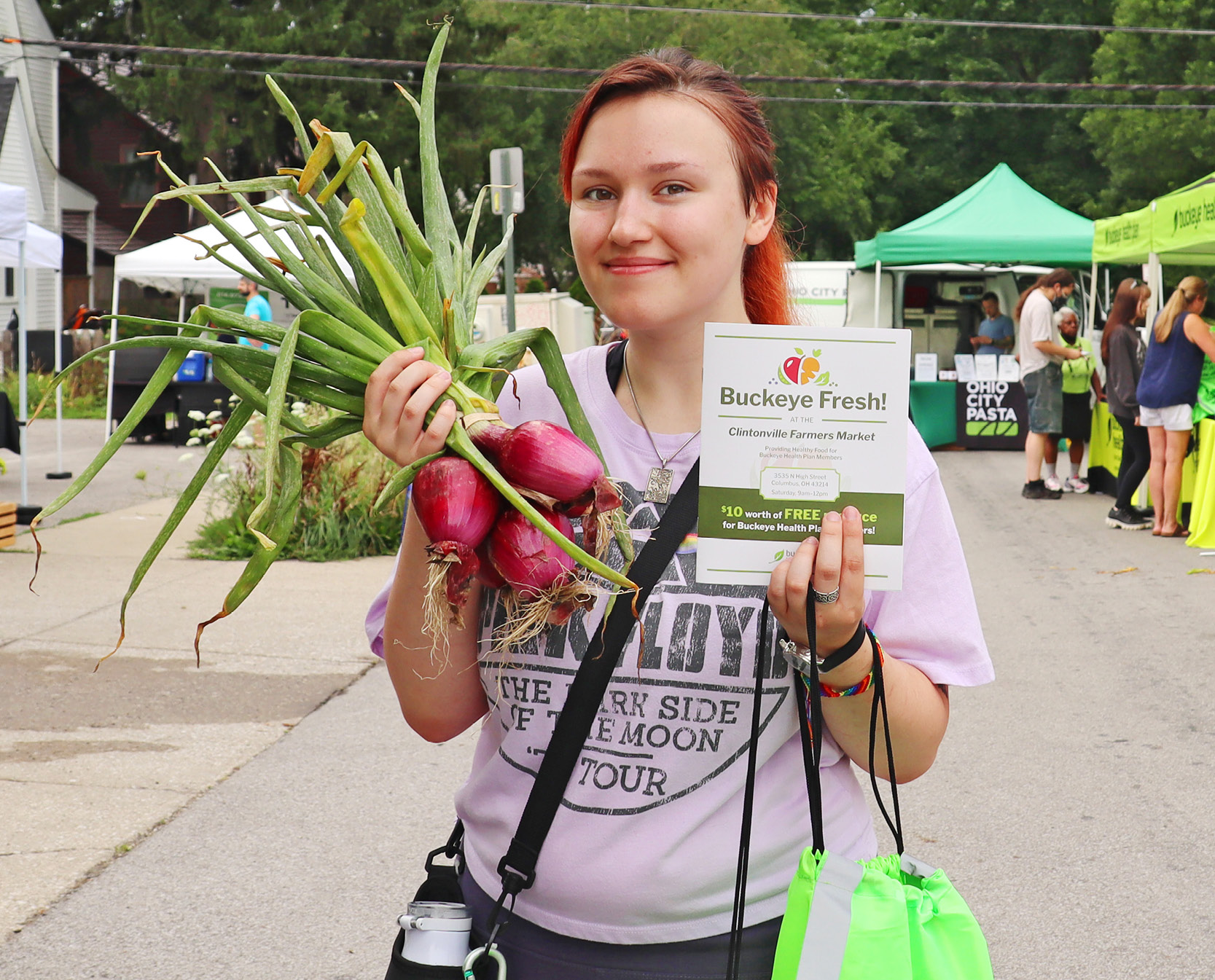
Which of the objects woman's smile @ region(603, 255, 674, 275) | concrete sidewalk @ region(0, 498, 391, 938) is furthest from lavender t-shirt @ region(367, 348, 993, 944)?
concrete sidewalk @ region(0, 498, 391, 938)

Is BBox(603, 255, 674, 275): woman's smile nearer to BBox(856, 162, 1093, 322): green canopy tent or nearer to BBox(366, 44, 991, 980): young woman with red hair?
BBox(366, 44, 991, 980): young woman with red hair

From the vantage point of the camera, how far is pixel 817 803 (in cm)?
152

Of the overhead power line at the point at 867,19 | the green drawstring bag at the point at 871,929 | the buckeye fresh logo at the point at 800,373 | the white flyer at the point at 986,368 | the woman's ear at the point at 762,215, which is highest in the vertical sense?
the overhead power line at the point at 867,19

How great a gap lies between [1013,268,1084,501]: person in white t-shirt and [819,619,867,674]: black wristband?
1168cm

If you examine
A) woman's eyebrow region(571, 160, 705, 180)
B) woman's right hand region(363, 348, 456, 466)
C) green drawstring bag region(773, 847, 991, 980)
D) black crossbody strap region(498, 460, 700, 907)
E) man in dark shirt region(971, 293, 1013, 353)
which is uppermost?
man in dark shirt region(971, 293, 1013, 353)

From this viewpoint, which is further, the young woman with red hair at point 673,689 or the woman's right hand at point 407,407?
the young woman with red hair at point 673,689

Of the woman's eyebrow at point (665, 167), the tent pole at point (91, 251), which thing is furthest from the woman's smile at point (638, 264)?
the tent pole at point (91, 251)

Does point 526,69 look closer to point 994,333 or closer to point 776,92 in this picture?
point 994,333

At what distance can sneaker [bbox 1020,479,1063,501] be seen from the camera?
13.1 meters

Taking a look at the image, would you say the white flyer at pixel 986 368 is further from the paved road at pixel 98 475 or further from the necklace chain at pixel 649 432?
the necklace chain at pixel 649 432

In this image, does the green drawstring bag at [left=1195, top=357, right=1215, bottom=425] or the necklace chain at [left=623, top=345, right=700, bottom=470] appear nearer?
the necklace chain at [left=623, top=345, right=700, bottom=470]

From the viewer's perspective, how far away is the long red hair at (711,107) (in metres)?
1.69

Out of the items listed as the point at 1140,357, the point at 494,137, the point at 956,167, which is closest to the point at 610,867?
the point at 1140,357

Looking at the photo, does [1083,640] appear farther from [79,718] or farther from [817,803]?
[817,803]
